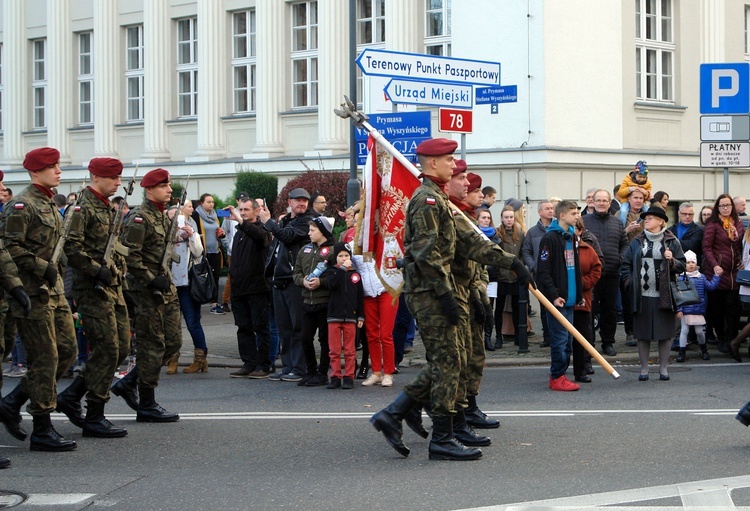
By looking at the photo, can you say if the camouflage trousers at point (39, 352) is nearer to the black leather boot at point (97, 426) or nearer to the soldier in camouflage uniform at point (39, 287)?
the soldier in camouflage uniform at point (39, 287)

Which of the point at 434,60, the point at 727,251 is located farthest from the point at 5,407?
the point at 727,251

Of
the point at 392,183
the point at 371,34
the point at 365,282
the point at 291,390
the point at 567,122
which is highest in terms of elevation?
the point at 371,34

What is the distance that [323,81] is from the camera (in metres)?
26.9

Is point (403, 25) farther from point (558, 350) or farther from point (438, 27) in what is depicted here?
point (558, 350)

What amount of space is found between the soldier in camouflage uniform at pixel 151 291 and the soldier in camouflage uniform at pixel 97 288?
1.20 ft

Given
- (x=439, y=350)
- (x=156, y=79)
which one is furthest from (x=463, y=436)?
(x=156, y=79)

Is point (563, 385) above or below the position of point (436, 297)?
below

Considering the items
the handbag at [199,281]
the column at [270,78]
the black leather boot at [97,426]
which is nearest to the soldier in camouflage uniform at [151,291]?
the black leather boot at [97,426]

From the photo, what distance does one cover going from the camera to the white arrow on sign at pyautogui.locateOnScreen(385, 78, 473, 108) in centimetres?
1474

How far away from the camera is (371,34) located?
26734mm

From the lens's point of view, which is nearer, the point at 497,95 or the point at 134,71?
the point at 497,95

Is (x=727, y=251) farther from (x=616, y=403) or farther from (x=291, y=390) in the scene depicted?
(x=291, y=390)

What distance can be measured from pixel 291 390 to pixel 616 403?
3.23 m

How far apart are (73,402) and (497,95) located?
28.6 feet
